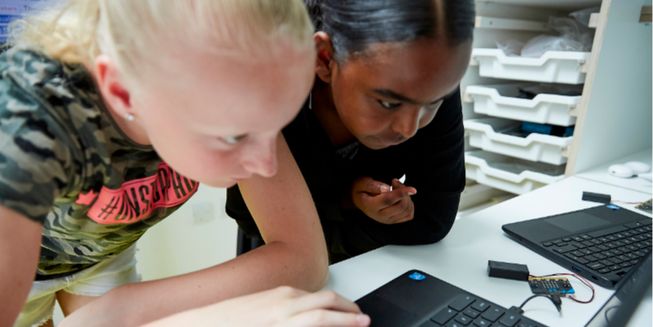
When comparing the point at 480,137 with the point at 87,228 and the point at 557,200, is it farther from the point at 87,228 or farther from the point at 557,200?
the point at 87,228

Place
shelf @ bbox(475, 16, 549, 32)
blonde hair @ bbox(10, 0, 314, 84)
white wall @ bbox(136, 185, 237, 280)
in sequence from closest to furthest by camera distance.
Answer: blonde hair @ bbox(10, 0, 314, 84), shelf @ bbox(475, 16, 549, 32), white wall @ bbox(136, 185, 237, 280)

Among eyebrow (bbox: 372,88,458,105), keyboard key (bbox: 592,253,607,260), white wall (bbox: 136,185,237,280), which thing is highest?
eyebrow (bbox: 372,88,458,105)

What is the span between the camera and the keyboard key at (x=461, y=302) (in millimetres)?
522

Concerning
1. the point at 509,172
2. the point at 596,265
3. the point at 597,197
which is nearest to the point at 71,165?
the point at 596,265

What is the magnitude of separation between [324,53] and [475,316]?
0.37 metres

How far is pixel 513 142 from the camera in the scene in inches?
46.5

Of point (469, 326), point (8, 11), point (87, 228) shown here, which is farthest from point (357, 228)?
point (8, 11)

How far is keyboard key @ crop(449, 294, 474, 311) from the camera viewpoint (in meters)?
0.52

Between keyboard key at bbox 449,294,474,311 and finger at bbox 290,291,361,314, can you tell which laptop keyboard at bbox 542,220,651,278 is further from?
finger at bbox 290,291,361,314

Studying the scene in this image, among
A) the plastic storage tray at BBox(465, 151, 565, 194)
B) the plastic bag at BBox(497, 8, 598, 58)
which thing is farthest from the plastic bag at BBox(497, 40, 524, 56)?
the plastic storage tray at BBox(465, 151, 565, 194)

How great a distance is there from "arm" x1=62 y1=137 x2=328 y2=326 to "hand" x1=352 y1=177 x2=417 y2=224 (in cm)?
16

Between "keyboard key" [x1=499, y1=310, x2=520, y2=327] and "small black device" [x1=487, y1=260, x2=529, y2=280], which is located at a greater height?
"keyboard key" [x1=499, y1=310, x2=520, y2=327]

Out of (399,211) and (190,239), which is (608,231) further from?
(190,239)

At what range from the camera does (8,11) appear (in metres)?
0.84
